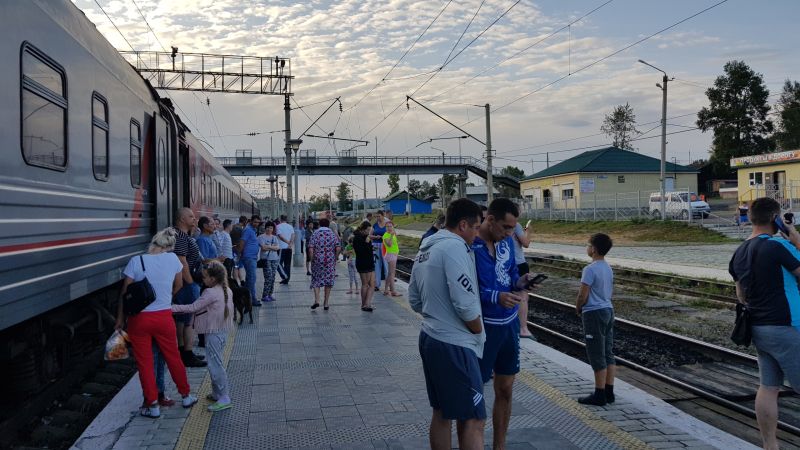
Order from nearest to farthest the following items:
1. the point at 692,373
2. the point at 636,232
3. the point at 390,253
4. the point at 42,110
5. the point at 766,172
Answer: the point at 42,110 → the point at 692,373 → the point at 390,253 → the point at 636,232 → the point at 766,172

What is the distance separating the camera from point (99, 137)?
6.89 m

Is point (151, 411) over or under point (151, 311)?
under

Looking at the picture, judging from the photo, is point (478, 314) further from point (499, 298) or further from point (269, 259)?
point (269, 259)

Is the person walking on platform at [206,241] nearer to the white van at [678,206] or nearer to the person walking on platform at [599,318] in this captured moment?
the person walking on platform at [599,318]

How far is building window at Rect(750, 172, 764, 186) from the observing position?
41041mm

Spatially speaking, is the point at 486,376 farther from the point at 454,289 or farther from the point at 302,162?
the point at 302,162

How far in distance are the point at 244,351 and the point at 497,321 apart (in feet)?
16.0

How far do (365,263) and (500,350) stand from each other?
741 cm

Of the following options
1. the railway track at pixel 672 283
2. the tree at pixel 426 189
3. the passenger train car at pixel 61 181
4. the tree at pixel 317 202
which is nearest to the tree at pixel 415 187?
the tree at pixel 426 189

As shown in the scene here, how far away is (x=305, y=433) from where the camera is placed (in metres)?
5.38

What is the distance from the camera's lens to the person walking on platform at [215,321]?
6.09 metres

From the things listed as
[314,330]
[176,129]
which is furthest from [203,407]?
[176,129]

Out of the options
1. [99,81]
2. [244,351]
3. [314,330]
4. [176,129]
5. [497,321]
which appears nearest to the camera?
[497,321]

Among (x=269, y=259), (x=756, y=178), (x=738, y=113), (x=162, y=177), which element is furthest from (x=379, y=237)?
(x=738, y=113)
